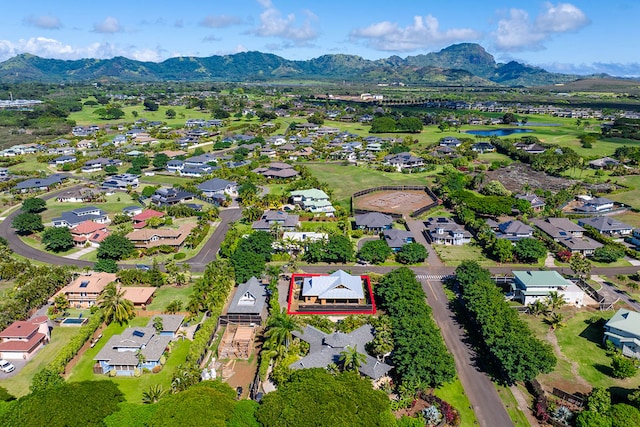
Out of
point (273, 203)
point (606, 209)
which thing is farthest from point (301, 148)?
point (606, 209)

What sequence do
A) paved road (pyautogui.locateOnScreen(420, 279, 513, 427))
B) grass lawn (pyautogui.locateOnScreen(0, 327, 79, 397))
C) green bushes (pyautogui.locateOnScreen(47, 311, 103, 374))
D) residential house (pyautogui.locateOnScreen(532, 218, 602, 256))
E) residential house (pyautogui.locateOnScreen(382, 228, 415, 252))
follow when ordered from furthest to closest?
residential house (pyautogui.locateOnScreen(382, 228, 415, 252)), residential house (pyautogui.locateOnScreen(532, 218, 602, 256)), green bushes (pyautogui.locateOnScreen(47, 311, 103, 374)), grass lawn (pyautogui.locateOnScreen(0, 327, 79, 397)), paved road (pyautogui.locateOnScreen(420, 279, 513, 427))

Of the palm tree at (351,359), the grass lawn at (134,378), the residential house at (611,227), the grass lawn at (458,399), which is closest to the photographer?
the grass lawn at (458,399)

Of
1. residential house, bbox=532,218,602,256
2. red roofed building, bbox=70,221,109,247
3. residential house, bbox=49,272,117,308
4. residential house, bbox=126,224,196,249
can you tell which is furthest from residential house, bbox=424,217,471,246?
red roofed building, bbox=70,221,109,247

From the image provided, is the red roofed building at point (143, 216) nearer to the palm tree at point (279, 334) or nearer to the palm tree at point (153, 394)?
the palm tree at point (279, 334)

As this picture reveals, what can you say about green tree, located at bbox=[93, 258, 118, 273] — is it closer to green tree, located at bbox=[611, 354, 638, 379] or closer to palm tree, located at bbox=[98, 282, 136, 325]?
palm tree, located at bbox=[98, 282, 136, 325]

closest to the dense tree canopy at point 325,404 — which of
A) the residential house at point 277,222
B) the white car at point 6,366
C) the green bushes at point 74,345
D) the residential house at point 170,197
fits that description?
the green bushes at point 74,345

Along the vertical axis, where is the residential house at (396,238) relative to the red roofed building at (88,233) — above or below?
above

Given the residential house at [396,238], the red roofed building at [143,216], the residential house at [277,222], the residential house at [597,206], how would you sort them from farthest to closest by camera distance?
the residential house at [597,206] < the red roofed building at [143,216] < the residential house at [277,222] < the residential house at [396,238]
